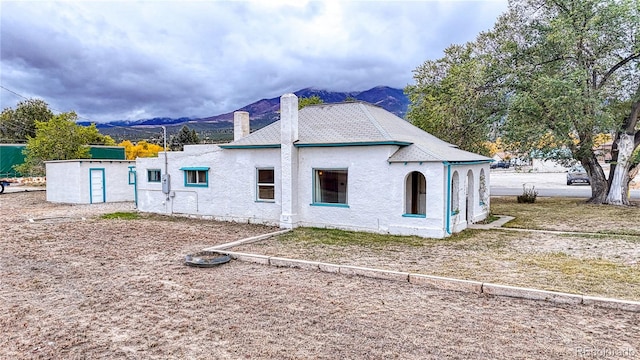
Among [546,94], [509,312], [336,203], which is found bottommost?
[509,312]

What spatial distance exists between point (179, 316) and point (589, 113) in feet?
59.5

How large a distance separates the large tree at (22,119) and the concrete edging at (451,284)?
55.5m

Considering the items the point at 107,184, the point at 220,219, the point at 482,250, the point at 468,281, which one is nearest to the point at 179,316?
the point at 468,281

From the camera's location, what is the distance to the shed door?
73.8 ft

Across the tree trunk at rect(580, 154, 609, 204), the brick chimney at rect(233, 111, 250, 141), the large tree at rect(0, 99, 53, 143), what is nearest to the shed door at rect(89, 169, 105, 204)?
the brick chimney at rect(233, 111, 250, 141)

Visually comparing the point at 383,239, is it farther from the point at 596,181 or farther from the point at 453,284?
the point at 596,181

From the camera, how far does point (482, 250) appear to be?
10.0 metres

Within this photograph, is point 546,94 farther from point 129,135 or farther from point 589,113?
point 129,135

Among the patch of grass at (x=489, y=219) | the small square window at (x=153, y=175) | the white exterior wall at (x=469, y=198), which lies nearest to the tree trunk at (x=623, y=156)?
the patch of grass at (x=489, y=219)

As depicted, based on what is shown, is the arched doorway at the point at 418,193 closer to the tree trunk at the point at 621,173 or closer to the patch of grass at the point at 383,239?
the patch of grass at the point at 383,239

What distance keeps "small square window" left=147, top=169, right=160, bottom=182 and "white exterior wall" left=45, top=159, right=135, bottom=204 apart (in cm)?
671

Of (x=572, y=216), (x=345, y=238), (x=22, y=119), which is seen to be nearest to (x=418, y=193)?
(x=345, y=238)

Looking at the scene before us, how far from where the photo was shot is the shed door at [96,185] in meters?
22.5

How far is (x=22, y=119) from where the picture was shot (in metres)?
52.2
